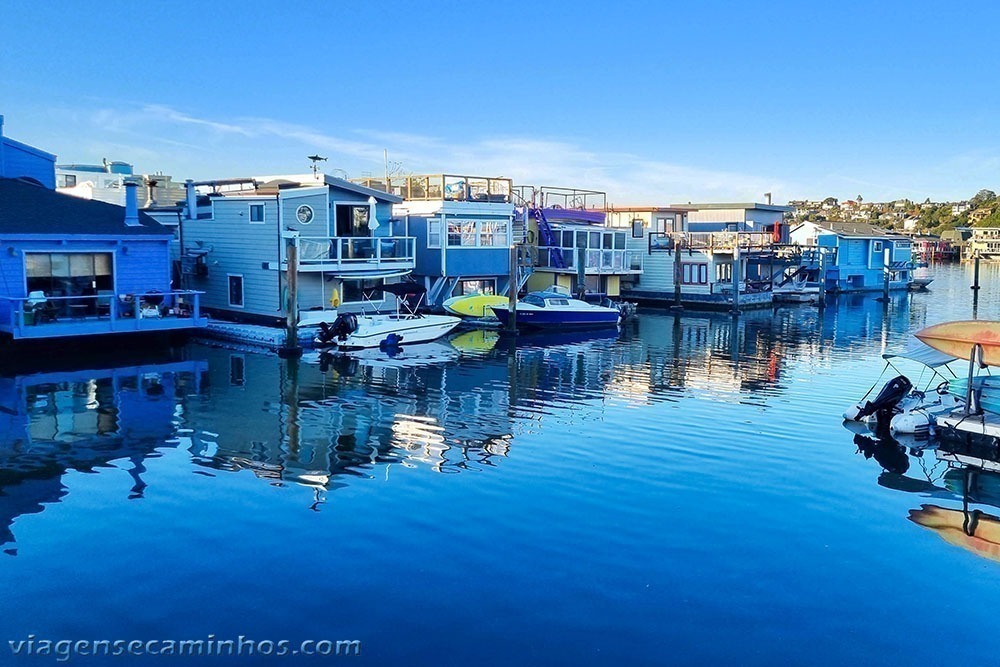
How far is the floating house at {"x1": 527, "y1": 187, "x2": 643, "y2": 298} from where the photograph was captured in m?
49.7

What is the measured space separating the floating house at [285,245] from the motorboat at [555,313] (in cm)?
552

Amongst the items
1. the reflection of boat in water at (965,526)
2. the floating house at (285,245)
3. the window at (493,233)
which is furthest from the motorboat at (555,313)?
the reflection of boat in water at (965,526)

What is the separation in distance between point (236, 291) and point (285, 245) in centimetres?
423

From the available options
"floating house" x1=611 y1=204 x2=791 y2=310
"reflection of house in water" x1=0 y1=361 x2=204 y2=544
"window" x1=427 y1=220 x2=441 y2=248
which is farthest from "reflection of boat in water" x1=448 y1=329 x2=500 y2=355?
"floating house" x1=611 y1=204 x2=791 y2=310

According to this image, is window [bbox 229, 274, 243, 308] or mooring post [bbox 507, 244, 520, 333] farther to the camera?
mooring post [bbox 507, 244, 520, 333]

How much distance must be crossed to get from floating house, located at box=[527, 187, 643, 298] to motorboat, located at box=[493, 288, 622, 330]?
229 inches

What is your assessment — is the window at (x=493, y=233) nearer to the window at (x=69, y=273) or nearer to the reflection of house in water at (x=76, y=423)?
the window at (x=69, y=273)

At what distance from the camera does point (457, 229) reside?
138 feet

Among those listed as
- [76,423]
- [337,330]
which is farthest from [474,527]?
[337,330]

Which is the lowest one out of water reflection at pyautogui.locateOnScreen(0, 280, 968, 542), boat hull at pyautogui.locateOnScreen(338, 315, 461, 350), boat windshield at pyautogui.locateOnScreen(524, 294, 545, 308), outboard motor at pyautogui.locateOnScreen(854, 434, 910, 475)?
outboard motor at pyautogui.locateOnScreen(854, 434, 910, 475)

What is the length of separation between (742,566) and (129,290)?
25.8 metres

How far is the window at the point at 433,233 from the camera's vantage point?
136ft

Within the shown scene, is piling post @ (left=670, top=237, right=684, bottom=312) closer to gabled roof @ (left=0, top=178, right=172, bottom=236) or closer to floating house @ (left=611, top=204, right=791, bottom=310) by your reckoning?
floating house @ (left=611, top=204, right=791, bottom=310)

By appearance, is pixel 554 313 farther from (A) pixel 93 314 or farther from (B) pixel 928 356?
(B) pixel 928 356
